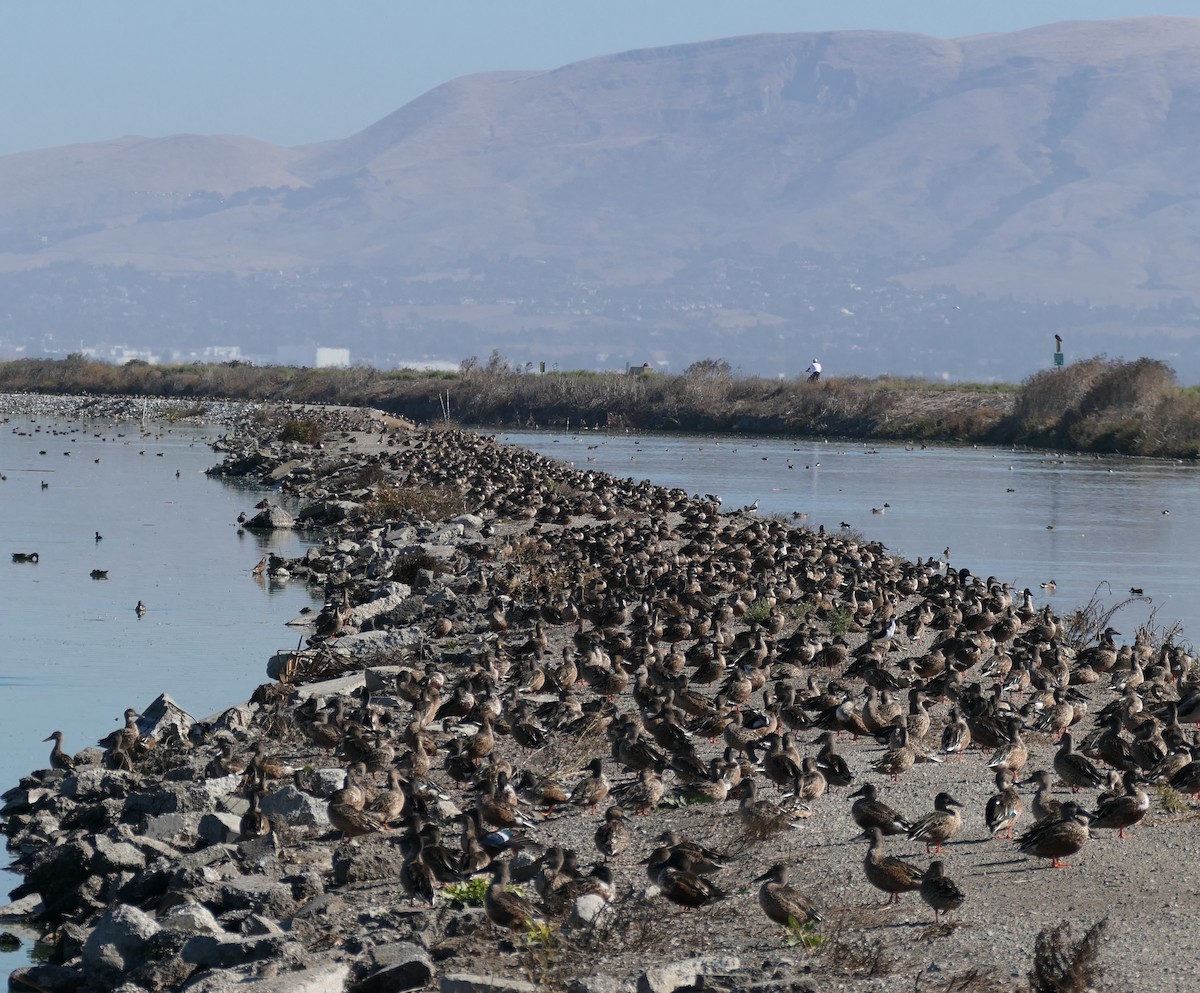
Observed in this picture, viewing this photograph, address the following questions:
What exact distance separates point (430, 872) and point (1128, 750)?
216 inches

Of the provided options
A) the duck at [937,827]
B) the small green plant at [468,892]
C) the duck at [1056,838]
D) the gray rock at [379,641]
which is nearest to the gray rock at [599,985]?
the small green plant at [468,892]

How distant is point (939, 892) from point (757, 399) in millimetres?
84671

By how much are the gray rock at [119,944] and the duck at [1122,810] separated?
579 cm

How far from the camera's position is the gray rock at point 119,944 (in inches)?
381

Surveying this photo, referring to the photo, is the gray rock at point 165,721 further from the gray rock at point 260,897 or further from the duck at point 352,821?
the gray rock at point 260,897

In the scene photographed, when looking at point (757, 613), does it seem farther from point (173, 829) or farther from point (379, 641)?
point (173, 829)

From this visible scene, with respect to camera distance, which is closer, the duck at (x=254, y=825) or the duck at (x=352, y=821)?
the duck at (x=352, y=821)

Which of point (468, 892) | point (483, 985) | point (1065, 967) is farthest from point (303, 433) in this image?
point (1065, 967)

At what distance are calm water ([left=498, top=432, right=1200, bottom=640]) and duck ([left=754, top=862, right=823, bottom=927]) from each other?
1659 centimetres

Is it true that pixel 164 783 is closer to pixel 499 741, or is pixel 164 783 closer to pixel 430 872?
pixel 499 741

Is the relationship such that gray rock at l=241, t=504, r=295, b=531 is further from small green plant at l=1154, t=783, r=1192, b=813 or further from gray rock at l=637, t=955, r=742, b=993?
gray rock at l=637, t=955, r=742, b=993

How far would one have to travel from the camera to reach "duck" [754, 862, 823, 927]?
9.00 metres

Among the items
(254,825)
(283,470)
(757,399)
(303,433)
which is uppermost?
(757,399)

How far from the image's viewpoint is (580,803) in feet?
40.0
